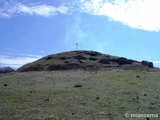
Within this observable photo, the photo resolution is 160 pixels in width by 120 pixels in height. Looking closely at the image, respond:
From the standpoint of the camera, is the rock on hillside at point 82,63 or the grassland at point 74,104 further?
the rock on hillside at point 82,63

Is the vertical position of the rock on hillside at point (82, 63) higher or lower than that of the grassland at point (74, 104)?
higher

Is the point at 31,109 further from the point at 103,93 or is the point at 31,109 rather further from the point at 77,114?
the point at 103,93

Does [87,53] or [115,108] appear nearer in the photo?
[115,108]

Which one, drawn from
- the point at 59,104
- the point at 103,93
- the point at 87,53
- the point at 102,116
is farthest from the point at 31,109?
the point at 87,53

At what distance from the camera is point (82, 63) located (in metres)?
67.1

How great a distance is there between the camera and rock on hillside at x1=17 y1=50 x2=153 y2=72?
64125 millimetres

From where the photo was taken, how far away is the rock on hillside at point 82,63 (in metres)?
64.1

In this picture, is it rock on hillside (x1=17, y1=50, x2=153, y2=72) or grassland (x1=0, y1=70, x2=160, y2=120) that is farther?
rock on hillside (x1=17, y1=50, x2=153, y2=72)

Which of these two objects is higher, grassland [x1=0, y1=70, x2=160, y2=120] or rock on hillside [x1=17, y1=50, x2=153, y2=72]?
rock on hillside [x1=17, y1=50, x2=153, y2=72]

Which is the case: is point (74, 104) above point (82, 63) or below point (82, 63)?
below

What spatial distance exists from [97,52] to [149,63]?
16330 millimetres

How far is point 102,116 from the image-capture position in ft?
53.6

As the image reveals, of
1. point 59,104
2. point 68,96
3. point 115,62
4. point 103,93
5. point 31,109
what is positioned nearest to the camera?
point 31,109

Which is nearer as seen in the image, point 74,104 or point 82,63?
point 74,104
